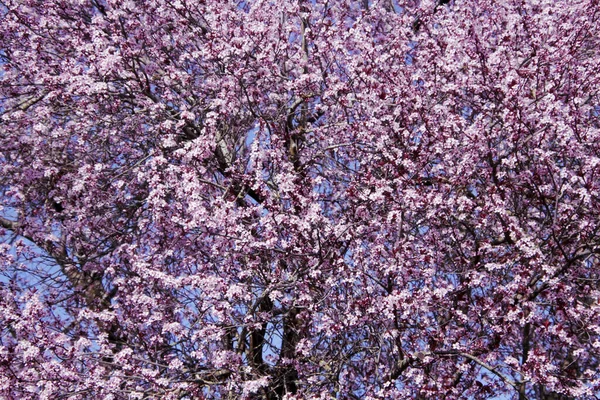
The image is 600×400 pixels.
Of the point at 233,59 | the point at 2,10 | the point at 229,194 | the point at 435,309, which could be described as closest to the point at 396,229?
the point at 435,309

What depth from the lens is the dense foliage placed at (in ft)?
27.0

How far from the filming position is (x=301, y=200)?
833cm

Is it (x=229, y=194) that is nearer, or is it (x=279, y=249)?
(x=279, y=249)

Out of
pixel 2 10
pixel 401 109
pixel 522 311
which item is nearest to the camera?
pixel 522 311

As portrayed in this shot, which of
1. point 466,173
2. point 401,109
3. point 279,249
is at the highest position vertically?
point 401,109

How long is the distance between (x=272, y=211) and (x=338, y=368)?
225cm

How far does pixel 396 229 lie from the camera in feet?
28.7

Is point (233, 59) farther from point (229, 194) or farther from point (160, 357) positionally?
point (160, 357)

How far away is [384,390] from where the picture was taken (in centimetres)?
797

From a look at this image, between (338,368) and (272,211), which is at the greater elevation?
(272,211)

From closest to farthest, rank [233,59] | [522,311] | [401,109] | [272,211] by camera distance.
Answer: [522,311] → [272,211] → [401,109] → [233,59]

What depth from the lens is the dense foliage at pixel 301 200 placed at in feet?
27.0

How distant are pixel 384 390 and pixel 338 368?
0.75 meters

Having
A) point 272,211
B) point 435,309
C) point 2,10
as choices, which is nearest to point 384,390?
point 435,309
